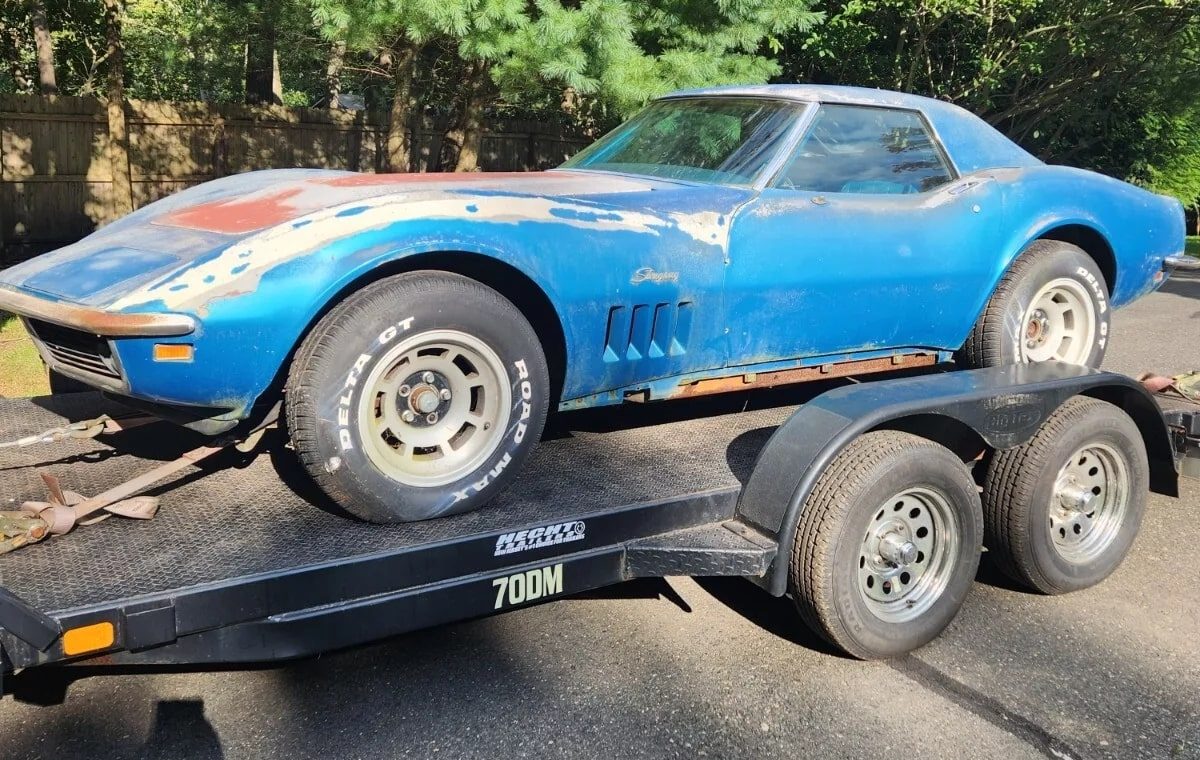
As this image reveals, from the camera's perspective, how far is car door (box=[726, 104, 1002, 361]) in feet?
12.6

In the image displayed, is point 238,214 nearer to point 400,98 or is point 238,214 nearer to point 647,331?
point 647,331

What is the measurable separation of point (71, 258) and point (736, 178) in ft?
7.79

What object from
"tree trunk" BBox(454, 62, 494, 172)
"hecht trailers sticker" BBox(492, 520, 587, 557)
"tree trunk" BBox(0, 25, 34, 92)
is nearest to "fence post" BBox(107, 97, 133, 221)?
"tree trunk" BBox(0, 25, 34, 92)

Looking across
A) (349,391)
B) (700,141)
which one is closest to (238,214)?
(349,391)

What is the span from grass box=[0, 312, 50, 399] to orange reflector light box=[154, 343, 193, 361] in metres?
3.54

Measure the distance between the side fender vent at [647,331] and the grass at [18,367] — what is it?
388cm

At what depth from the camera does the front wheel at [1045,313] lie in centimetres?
467

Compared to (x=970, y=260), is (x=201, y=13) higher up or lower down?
higher up

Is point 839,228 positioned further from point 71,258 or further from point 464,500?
point 71,258

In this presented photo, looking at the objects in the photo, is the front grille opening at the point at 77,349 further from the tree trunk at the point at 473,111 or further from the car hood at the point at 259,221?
the tree trunk at the point at 473,111

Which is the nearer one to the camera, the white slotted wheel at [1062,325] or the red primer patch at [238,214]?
the red primer patch at [238,214]

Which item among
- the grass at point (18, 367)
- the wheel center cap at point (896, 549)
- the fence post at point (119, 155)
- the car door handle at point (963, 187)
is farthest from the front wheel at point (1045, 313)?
the fence post at point (119, 155)

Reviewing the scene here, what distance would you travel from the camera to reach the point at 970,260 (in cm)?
444

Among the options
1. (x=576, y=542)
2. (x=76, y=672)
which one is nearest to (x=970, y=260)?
(x=576, y=542)
